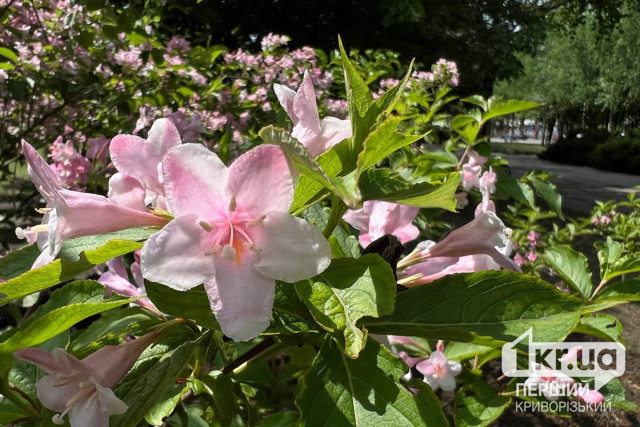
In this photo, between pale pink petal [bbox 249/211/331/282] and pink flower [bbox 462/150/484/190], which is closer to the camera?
pale pink petal [bbox 249/211/331/282]

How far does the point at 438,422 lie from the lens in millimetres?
685

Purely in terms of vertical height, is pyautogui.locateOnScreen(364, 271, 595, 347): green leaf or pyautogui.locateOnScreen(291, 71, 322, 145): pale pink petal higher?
pyautogui.locateOnScreen(291, 71, 322, 145): pale pink petal

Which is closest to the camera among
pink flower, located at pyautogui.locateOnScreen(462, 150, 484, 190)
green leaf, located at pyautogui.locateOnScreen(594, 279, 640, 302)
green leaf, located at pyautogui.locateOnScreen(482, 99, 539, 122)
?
green leaf, located at pyautogui.locateOnScreen(594, 279, 640, 302)

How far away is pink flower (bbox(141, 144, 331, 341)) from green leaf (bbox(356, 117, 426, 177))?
0.08 meters

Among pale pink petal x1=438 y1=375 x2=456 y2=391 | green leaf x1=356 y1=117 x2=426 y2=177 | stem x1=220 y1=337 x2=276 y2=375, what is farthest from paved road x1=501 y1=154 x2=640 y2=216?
green leaf x1=356 y1=117 x2=426 y2=177

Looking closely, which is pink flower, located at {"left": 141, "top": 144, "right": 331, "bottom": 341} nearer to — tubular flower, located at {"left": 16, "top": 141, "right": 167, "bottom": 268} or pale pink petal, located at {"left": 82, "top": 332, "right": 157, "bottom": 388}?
tubular flower, located at {"left": 16, "top": 141, "right": 167, "bottom": 268}

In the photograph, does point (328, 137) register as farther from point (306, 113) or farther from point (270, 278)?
point (270, 278)

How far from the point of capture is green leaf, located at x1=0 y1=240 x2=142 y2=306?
64 cm

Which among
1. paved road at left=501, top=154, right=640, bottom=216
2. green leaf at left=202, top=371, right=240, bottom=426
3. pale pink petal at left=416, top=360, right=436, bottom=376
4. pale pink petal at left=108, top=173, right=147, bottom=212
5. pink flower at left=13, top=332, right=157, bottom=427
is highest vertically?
pale pink petal at left=108, top=173, right=147, bottom=212

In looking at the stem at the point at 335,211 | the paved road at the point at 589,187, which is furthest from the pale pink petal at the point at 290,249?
the paved road at the point at 589,187

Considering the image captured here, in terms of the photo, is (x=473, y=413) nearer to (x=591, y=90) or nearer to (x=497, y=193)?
(x=497, y=193)

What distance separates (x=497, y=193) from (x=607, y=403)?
2.61 feet

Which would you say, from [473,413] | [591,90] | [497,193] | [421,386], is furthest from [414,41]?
[591,90]

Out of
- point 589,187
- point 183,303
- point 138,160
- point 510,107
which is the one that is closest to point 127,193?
point 138,160
